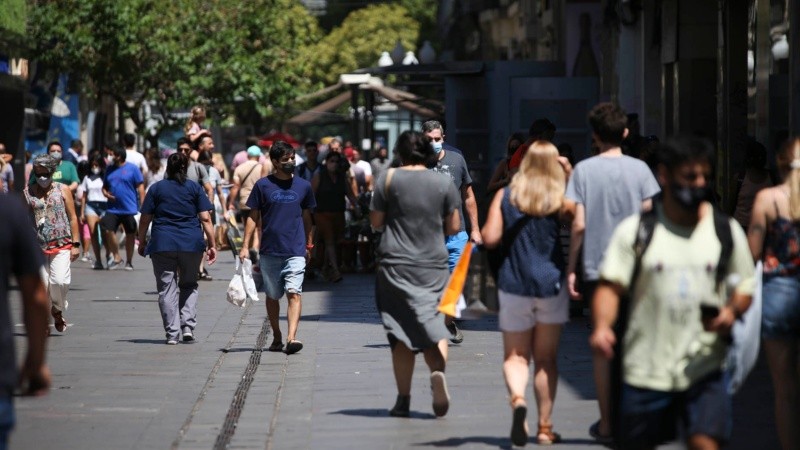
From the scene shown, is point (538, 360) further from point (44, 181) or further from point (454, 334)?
point (44, 181)

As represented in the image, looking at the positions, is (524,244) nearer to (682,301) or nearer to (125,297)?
(682,301)

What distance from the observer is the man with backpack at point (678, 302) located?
6320 millimetres

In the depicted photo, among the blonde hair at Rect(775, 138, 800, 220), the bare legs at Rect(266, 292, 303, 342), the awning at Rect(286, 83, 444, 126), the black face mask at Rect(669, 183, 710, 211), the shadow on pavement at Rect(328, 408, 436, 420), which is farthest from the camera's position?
the awning at Rect(286, 83, 444, 126)

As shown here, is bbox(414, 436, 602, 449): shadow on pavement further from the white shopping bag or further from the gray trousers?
the gray trousers


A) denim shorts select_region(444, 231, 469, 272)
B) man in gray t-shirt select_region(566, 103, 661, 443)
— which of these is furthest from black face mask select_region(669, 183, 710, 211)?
denim shorts select_region(444, 231, 469, 272)

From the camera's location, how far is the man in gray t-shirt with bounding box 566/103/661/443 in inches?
337

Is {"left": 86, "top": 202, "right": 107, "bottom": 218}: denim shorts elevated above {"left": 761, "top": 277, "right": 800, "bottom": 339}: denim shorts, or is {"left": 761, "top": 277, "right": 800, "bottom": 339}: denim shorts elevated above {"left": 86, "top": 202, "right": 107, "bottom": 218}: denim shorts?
{"left": 761, "top": 277, "right": 800, "bottom": 339}: denim shorts

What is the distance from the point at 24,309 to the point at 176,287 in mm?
8471

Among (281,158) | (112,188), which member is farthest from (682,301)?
(112,188)

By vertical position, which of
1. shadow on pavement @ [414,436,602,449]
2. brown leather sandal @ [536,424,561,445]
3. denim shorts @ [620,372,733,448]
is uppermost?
denim shorts @ [620,372,733,448]

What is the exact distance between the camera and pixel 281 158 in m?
13.2

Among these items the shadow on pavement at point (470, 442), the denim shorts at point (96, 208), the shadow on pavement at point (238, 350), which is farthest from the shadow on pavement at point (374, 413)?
the denim shorts at point (96, 208)

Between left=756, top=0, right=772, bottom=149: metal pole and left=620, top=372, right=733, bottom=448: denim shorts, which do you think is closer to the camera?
left=620, top=372, right=733, bottom=448: denim shorts

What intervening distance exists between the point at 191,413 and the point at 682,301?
4.50 m
